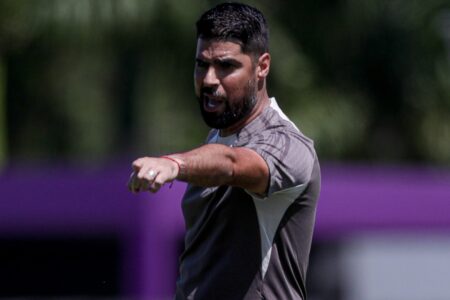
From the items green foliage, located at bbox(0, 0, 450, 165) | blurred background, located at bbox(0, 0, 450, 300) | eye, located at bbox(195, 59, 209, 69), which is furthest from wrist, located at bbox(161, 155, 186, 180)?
green foliage, located at bbox(0, 0, 450, 165)

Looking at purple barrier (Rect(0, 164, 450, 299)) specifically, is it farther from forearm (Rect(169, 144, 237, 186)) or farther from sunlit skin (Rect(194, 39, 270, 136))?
forearm (Rect(169, 144, 237, 186))

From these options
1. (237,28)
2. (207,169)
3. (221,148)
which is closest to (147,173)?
(207,169)

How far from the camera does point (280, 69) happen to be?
660 inches

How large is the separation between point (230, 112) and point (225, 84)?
0.34 ft

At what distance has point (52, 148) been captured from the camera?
20.0 m

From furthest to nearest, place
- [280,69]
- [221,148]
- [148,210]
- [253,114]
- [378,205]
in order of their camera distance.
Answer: [280,69], [378,205], [148,210], [253,114], [221,148]

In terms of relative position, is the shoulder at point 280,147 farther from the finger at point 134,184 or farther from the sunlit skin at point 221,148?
the finger at point 134,184

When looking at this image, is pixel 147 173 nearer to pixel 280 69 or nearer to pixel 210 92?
pixel 210 92

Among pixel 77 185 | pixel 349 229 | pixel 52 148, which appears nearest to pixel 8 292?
pixel 77 185

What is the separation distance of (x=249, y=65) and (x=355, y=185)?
871 centimetres

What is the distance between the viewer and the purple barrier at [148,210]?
12453 mm

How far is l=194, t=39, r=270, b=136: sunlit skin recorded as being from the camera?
479 centimetres

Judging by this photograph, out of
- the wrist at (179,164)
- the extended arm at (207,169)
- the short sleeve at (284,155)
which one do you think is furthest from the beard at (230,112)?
the wrist at (179,164)

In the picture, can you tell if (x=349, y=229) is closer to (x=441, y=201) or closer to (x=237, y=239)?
(x=441, y=201)
